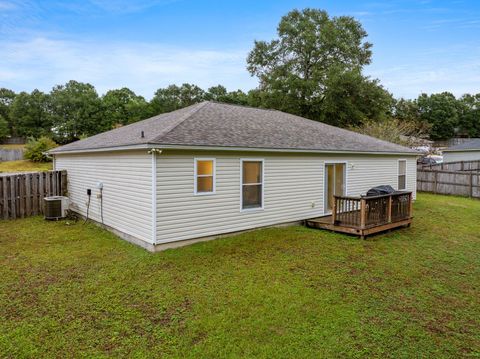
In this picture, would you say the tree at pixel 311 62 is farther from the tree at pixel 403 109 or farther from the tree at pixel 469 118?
the tree at pixel 469 118

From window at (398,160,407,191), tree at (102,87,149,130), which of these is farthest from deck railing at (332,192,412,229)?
tree at (102,87,149,130)

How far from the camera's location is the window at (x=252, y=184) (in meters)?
8.47

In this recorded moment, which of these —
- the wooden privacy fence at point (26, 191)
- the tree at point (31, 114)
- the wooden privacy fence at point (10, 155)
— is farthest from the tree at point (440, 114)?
the tree at point (31, 114)

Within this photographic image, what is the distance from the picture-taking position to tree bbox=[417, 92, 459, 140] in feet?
175

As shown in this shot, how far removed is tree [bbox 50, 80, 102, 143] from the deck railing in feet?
131

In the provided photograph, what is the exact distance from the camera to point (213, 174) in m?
7.73

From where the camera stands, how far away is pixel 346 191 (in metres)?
11.0

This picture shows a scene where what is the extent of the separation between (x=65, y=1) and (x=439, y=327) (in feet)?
52.7

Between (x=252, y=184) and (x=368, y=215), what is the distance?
3.35 metres

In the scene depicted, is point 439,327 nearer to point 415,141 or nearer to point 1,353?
point 1,353

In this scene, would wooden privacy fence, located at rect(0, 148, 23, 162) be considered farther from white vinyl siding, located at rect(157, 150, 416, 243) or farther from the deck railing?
the deck railing

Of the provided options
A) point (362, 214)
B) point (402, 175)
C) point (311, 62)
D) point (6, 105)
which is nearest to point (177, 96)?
point (311, 62)

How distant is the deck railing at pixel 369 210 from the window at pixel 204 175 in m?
3.67

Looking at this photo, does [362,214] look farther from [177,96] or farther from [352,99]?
[177,96]
